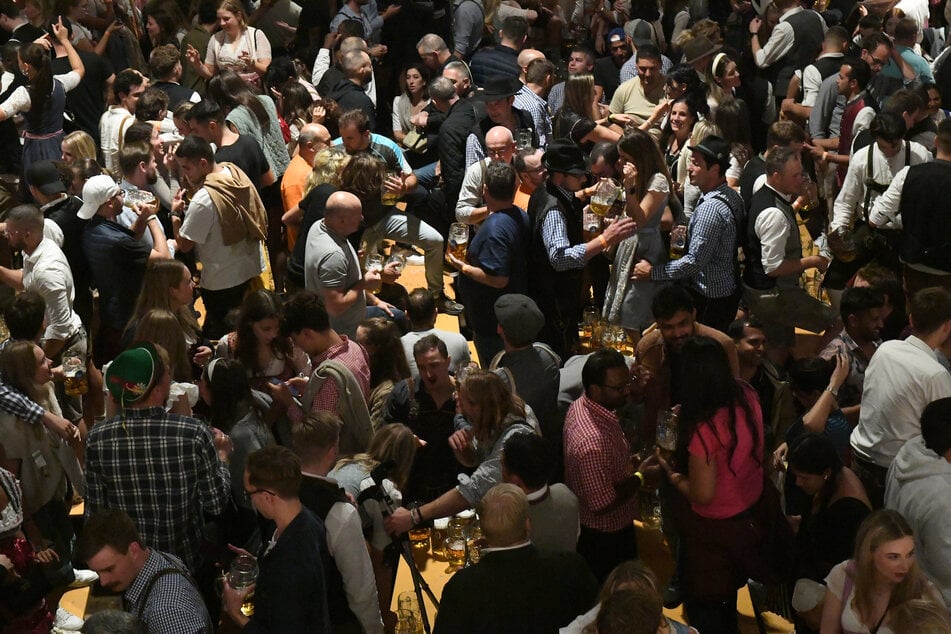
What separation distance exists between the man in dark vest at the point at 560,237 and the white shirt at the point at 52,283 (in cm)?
235

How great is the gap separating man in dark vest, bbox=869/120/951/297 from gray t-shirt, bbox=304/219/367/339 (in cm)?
312

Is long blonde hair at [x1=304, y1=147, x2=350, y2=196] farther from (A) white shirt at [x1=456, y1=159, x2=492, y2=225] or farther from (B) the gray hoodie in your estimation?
(B) the gray hoodie

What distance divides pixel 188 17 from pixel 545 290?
20.9ft

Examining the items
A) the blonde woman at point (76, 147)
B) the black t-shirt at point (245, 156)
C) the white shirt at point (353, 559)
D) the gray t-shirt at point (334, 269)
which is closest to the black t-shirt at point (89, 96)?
the blonde woman at point (76, 147)

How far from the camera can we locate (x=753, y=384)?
18.0 ft

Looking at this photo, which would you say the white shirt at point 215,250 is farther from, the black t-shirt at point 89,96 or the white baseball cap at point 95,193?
the black t-shirt at point 89,96

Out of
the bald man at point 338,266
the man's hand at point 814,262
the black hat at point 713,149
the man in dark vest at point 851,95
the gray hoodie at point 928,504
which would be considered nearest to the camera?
the gray hoodie at point 928,504

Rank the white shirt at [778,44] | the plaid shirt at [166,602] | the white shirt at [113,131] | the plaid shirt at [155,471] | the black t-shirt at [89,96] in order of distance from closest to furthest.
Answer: the plaid shirt at [166,602]
the plaid shirt at [155,471]
the white shirt at [113,131]
the black t-shirt at [89,96]
the white shirt at [778,44]

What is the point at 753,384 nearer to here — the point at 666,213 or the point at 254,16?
the point at 666,213

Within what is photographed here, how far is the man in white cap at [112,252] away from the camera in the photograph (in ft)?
20.4

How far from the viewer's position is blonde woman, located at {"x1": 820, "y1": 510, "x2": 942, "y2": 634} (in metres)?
3.71

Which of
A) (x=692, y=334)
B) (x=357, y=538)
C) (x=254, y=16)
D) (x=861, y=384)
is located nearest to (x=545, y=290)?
(x=692, y=334)

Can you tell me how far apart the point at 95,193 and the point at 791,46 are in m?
6.51

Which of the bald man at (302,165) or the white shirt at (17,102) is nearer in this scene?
the bald man at (302,165)
